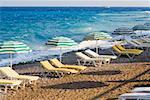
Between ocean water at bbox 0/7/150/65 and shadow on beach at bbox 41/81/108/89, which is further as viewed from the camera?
ocean water at bbox 0/7/150/65

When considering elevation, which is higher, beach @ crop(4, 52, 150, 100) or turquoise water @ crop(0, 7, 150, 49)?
A: beach @ crop(4, 52, 150, 100)

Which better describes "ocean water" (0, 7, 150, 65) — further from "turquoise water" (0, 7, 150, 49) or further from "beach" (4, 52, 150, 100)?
"beach" (4, 52, 150, 100)

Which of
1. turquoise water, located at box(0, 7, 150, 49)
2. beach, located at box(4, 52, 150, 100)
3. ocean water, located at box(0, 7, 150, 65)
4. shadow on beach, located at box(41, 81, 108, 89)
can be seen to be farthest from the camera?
turquoise water, located at box(0, 7, 150, 49)

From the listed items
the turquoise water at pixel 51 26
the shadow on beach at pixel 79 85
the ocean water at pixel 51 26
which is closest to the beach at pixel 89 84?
the shadow on beach at pixel 79 85

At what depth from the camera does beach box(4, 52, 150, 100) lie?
902 centimetres

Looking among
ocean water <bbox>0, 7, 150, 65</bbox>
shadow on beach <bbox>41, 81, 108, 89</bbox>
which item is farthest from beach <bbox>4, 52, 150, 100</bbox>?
ocean water <bbox>0, 7, 150, 65</bbox>

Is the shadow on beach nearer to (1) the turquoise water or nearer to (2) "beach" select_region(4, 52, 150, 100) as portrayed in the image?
(2) "beach" select_region(4, 52, 150, 100)

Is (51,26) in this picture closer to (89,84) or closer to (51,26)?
(51,26)

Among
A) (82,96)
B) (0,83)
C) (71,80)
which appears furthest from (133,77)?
(0,83)

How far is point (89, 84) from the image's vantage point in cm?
1008

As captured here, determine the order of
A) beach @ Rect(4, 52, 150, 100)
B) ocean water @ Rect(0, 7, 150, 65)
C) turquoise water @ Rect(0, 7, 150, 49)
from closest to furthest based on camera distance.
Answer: beach @ Rect(4, 52, 150, 100) → ocean water @ Rect(0, 7, 150, 65) → turquoise water @ Rect(0, 7, 150, 49)

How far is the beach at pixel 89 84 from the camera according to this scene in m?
9.02

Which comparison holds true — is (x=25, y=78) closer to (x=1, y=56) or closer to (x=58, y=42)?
(x=58, y=42)

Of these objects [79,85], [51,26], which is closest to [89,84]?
[79,85]
